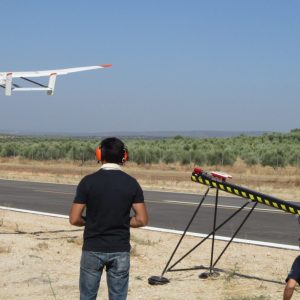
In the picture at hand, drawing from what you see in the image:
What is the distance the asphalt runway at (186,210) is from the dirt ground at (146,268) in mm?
1700

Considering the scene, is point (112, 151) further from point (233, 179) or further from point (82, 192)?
point (233, 179)

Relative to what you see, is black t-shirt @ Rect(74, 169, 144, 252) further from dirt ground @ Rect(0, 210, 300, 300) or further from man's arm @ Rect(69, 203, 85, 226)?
dirt ground @ Rect(0, 210, 300, 300)

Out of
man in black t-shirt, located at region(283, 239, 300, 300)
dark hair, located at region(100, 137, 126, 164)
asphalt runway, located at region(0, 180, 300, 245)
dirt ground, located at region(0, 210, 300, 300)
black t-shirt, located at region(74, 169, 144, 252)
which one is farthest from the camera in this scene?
asphalt runway, located at region(0, 180, 300, 245)

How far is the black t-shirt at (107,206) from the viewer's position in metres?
5.09

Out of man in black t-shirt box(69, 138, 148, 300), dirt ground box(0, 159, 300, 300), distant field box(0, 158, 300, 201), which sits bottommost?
dirt ground box(0, 159, 300, 300)

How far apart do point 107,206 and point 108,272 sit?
59 centimetres

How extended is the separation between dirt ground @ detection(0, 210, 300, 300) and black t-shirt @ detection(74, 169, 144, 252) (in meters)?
2.87

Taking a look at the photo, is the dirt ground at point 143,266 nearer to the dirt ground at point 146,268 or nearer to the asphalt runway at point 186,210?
the dirt ground at point 146,268

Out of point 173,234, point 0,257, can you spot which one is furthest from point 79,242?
point 173,234

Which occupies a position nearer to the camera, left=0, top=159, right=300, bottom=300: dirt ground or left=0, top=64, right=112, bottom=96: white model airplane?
left=0, top=159, right=300, bottom=300: dirt ground

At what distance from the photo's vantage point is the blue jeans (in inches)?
201

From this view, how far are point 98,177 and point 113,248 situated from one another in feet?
1.98

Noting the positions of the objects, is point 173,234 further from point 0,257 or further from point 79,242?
point 0,257

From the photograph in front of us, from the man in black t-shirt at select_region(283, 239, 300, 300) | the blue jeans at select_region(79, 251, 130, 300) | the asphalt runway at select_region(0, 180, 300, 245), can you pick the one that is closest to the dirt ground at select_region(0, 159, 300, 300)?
the man in black t-shirt at select_region(283, 239, 300, 300)
